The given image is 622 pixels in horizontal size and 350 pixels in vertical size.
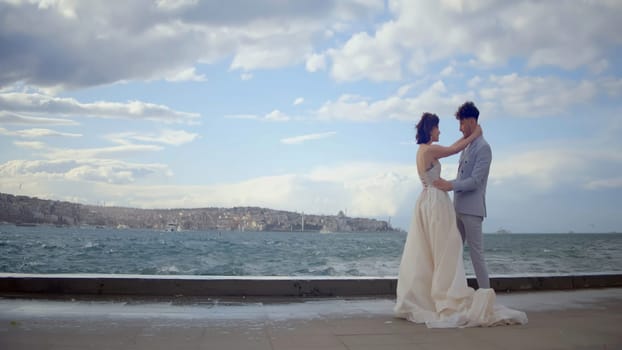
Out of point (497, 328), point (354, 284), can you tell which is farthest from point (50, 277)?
point (497, 328)

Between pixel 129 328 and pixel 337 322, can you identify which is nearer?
pixel 129 328

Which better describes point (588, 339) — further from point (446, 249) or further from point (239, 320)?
point (239, 320)

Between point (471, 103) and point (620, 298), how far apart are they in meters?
3.47

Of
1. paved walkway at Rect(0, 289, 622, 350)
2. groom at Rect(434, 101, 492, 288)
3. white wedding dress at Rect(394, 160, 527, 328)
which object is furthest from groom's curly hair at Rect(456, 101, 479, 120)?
paved walkway at Rect(0, 289, 622, 350)

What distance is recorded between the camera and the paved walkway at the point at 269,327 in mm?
4289

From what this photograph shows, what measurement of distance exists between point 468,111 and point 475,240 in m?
1.39

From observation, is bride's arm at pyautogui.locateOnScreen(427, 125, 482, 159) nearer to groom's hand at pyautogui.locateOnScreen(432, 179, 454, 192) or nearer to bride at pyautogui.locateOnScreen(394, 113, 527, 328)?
bride at pyautogui.locateOnScreen(394, 113, 527, 328)

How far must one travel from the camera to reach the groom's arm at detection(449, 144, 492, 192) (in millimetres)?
5898

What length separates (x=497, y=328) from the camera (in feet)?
16.7

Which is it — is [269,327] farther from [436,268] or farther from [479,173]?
[479,173]

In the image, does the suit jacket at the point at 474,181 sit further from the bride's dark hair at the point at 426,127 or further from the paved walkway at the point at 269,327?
the paved walkway at the point at 269,327

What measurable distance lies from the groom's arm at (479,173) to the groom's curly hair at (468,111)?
1.28 ft

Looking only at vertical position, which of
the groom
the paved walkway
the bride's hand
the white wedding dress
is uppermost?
the bride's hand

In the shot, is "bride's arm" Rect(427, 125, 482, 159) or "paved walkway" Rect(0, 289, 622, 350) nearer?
"paved walkway" Rect(0, 289, 622, 350)
